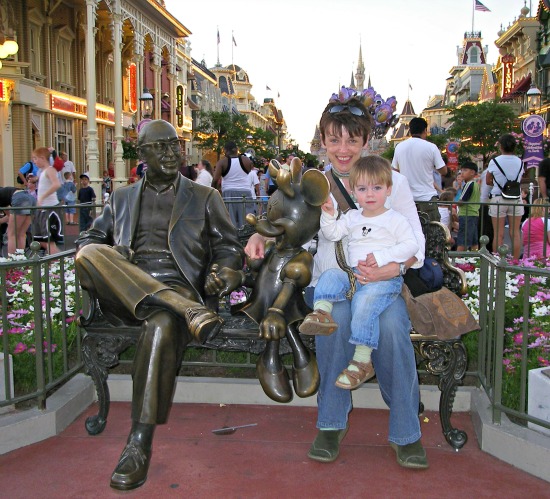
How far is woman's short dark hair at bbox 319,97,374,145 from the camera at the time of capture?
12.8ft

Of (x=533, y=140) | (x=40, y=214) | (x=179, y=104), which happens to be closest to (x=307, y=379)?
(x=40, y=214)

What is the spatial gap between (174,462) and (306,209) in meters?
1.61

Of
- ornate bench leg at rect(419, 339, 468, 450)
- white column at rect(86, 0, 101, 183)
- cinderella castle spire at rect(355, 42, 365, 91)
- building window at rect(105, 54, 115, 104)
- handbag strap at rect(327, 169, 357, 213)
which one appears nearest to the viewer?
ornate bench leg at rect(419, 339, 468, 450)

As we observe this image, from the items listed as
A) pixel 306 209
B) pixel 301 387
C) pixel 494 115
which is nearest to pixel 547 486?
pixel 301 387

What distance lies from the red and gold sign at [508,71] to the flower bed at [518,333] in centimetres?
6763

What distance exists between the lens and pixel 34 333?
4262mm

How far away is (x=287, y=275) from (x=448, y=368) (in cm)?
109

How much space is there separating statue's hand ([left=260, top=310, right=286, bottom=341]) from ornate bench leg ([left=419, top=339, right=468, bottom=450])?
0.85m

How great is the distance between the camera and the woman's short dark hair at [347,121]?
390 cm

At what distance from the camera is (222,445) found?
3869 millimetres

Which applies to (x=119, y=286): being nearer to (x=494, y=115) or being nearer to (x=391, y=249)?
(x=391, y=249)

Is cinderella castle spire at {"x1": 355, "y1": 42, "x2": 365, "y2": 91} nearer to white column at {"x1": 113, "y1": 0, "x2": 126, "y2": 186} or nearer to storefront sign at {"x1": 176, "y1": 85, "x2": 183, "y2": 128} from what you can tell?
storefront sign at {"x1": 176, "y1": 85, "x2": 183, "y2": 128}

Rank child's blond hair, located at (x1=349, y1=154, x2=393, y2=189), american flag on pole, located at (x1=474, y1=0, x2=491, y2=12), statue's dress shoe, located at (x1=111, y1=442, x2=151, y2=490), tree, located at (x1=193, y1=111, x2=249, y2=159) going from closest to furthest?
statue's dress shoe, located at (x1=111, y1=442, x2=151, y2=490) → child's blond hair, located at (x1=349, y1=154, x2=393, y2=189) → tree, located at (x1=193, y1=111, x2=249, y2=159) → american flag on pole, located at (x1=474, y1=0, x2=491, y2=12)

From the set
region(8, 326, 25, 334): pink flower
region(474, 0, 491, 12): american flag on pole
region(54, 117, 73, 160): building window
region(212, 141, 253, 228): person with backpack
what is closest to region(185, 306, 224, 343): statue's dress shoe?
region(8, 326, 25, 334): pink flower
